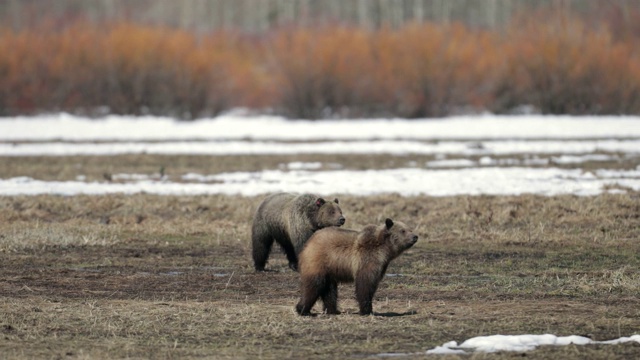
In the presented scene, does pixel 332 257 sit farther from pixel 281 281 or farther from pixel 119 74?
pixel 119 74

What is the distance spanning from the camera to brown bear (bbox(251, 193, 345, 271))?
537 inches

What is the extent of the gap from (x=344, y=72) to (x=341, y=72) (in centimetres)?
17

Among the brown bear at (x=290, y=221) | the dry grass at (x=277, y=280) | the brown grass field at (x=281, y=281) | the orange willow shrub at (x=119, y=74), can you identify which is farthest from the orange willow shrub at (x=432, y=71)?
the brown bear at (x=290, y=221)

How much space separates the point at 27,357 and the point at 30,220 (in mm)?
10364

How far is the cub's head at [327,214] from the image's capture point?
1354 centimetres

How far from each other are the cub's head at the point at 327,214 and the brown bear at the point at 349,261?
244 cm

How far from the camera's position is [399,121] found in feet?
167

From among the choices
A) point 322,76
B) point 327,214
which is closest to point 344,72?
point 322,76

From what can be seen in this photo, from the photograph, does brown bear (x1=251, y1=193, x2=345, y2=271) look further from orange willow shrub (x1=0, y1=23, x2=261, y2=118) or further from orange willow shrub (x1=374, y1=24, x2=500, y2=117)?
orange willow shrub (x1=0, y1=23, x2=261, y2=118)

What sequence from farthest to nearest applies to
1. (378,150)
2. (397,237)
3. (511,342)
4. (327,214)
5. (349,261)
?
(378,150), (327,214), (397,237), (349,261), (511,342)

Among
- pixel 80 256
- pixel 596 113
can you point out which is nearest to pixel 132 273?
pixel 80 256

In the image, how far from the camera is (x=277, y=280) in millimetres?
13438

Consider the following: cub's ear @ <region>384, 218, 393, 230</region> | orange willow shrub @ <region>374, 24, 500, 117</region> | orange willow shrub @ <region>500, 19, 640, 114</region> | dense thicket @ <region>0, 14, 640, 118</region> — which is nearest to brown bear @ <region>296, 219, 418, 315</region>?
cub's ear @ <region>384, 218, 393, 230</region>

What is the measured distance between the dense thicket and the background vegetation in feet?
0.20
